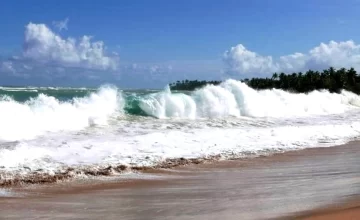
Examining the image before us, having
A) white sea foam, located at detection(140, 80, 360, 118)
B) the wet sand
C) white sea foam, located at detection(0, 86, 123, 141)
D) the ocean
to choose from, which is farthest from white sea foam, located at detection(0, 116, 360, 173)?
white sea foam, located at detection(140, 80, 360, 118)

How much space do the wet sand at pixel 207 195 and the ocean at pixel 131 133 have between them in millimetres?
1144

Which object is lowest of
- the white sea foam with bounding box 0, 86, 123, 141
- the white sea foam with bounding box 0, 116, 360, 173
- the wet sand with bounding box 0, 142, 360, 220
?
the wet sand with bounding box 0, 142, 360, 220

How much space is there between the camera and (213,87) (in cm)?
2647

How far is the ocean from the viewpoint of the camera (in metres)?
9.59

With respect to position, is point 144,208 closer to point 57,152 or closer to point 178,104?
point 57,152

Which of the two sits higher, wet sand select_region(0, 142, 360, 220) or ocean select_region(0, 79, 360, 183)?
ocean select_region(0, 79, 360, 183)

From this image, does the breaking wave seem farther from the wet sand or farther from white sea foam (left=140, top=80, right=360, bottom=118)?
the wet sand

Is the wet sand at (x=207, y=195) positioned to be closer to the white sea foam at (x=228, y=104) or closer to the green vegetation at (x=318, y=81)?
the white sea foam at (x=228, y=104)

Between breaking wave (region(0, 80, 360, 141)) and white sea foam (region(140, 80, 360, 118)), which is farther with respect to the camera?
white sea foam (region(140, 80, 360, 118))

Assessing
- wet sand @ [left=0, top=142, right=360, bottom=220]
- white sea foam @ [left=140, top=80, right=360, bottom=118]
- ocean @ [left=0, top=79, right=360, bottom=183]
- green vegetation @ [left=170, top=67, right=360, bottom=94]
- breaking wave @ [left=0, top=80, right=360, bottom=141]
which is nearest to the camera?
wet sand @ [left=0, top=142, right=360, bottom=220]

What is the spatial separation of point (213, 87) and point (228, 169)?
17127 mm

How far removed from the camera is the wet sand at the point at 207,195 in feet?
19.0

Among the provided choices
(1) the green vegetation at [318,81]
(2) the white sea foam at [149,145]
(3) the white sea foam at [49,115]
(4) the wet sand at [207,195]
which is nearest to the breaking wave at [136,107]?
(3) the white sea foam at [49,115]

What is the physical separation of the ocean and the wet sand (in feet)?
3.75
